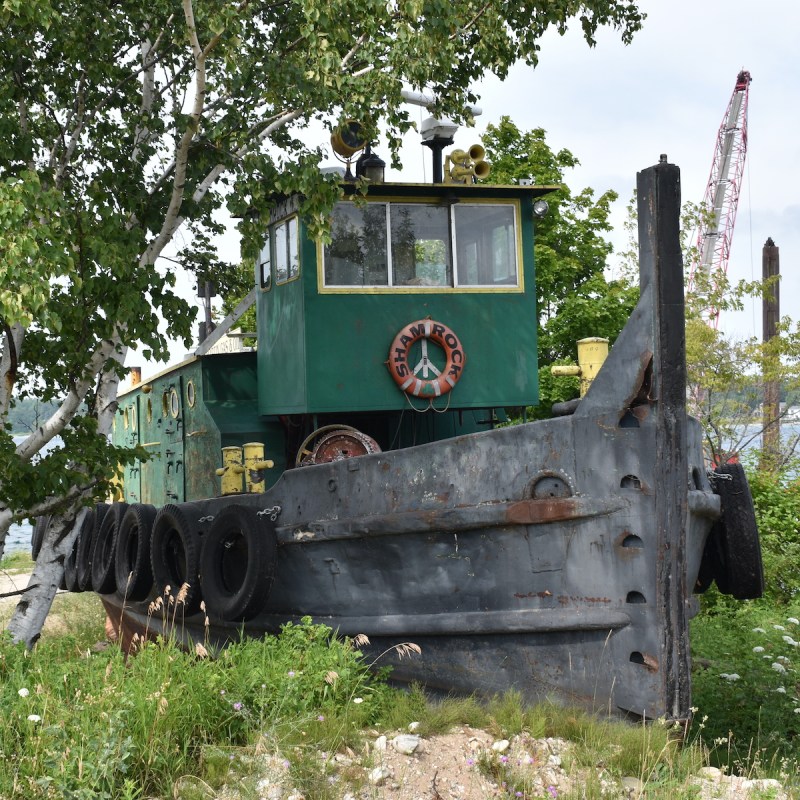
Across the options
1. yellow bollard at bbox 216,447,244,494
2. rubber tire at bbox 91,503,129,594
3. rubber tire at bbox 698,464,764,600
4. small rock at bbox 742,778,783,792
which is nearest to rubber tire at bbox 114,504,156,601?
rubber tire at bbox 91,503,129,594

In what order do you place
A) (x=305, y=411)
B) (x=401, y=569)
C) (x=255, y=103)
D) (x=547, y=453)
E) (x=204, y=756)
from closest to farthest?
1. (x=204, y=756)
2. (x=547, y=453)
3. (x=401, y=569)
4. (x=305, y=411)
5. (x=255, y=103)

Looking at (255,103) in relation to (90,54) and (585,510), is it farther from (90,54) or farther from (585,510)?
(585,510)

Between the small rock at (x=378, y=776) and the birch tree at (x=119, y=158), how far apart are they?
3.23m

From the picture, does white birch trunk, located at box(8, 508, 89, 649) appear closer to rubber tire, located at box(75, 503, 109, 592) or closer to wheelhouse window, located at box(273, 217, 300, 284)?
wheelhouse window, located at box(273, 217, 300, 284)

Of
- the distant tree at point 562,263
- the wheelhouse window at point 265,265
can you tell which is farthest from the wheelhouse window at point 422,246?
the distant tree at point 562,263

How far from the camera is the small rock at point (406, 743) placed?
522 cm

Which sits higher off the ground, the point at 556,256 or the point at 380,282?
the point at 556,256

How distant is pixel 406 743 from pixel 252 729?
78cm

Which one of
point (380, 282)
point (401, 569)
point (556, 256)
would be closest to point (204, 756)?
point (401, 569)

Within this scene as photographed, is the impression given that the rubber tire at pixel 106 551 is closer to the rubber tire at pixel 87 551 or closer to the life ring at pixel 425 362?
the rubber tire at pixel 87 551

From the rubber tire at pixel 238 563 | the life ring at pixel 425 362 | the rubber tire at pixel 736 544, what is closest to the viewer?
the rubber tire at pixel 736 544

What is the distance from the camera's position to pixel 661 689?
5.57 meters

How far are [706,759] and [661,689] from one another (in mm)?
476

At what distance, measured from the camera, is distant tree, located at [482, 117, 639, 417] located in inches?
720
